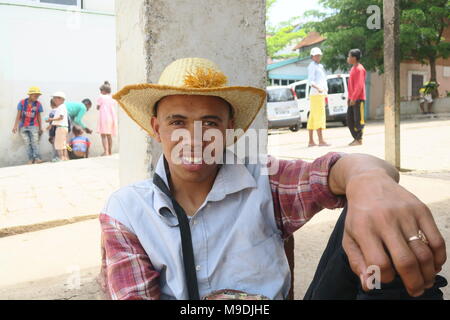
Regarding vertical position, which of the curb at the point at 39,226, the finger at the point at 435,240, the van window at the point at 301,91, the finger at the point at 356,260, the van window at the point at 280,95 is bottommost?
the curb at the point at 39,226

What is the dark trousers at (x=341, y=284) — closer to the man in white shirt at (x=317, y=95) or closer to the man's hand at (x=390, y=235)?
the man's hand at (x=390, y=235)

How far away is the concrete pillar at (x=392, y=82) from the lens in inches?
202

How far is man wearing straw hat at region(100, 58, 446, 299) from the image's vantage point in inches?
53.0

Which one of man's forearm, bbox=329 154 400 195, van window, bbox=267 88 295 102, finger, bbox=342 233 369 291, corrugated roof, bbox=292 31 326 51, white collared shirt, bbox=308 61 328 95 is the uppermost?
corrugated roof, bbox=292 31 326 51

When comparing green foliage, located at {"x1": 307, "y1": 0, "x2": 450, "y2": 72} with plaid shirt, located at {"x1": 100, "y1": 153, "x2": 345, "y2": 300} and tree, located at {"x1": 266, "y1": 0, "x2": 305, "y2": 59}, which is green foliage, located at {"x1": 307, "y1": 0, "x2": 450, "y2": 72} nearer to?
tree, located at {"x1": 266, "y1": 0, "x2": 305, "y2": 59}

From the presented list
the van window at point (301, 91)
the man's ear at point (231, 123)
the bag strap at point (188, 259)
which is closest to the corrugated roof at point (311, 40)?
the van window at point (301, 91)

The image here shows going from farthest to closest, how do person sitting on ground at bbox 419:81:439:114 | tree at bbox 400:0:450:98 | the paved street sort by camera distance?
person sitting on ground at bbox 419:81:439:114, tree at bbox 400:0:450:98, the paved street

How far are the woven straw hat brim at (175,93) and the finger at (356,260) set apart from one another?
2.19ft

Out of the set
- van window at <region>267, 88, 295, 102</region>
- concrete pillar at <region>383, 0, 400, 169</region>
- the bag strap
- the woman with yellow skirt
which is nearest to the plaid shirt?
the bag strap

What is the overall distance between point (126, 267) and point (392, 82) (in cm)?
473

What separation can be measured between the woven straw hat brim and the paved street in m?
1.09

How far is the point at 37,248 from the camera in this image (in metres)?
3.36


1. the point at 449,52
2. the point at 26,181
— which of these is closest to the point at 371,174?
the point at 26,181

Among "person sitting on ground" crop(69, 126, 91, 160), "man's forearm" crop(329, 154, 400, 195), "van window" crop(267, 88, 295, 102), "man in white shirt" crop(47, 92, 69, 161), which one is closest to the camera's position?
"man's forearm" crop(329, 154, 400, 195)
